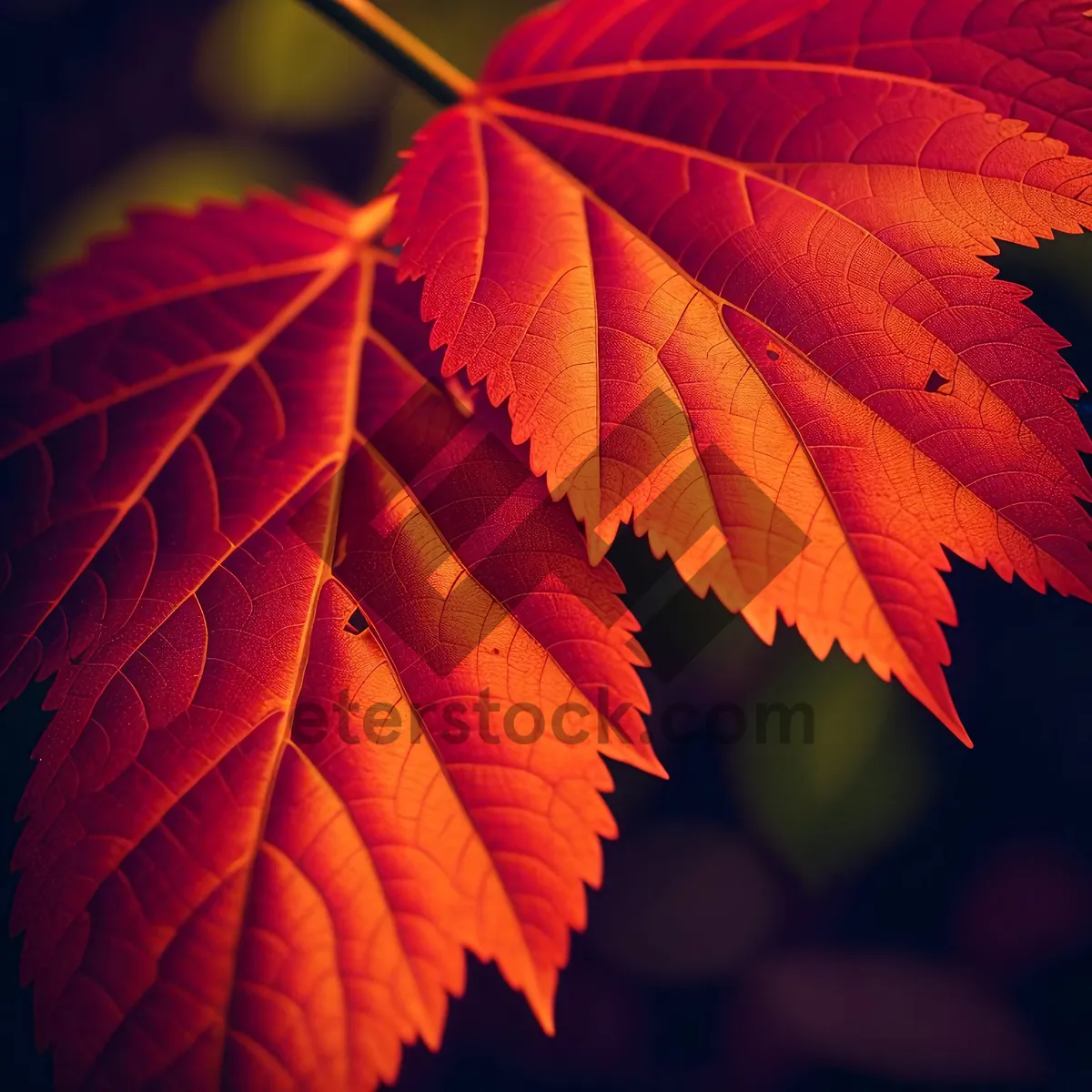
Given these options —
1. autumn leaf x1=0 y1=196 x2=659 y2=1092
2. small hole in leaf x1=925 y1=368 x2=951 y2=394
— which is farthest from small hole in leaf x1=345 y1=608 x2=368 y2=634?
small hole in leaf x1=925 y1=368 x2=951 y2=394

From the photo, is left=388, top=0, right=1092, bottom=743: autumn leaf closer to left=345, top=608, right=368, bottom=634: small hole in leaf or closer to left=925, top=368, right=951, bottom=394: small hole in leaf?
left=925, top=368, right=951, bottom=394: small hole in leaf

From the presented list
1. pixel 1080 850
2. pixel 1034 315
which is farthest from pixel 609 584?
pixel 1080 850

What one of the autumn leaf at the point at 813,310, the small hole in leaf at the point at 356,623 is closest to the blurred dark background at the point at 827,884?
the autumn leaf at the point at 813,310

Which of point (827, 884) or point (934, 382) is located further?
point (827, 884)

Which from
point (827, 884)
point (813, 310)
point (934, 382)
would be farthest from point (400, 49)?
point (827, 884)

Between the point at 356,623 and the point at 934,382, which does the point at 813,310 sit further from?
the point at 356,623

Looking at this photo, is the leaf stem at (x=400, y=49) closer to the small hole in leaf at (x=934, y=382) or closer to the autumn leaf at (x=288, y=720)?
the autumn leaf at (x=288, y=720)

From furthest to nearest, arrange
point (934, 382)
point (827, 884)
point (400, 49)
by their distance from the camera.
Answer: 1. point (827, 884)
2. point (400, 49)
3. point (934, 382)
